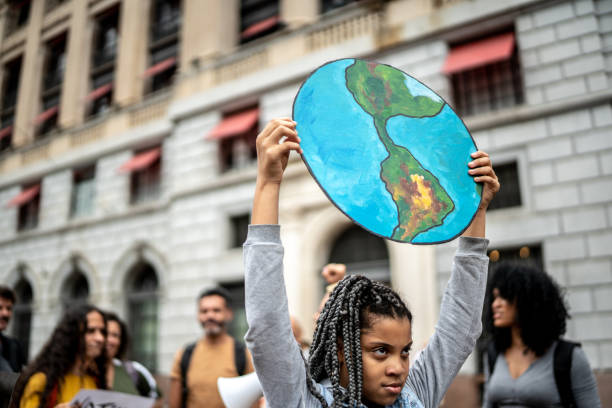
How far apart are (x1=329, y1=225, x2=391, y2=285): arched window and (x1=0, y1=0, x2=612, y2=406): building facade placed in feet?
0.12

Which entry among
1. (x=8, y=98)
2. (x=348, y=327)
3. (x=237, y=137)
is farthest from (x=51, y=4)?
(x=348, y=327)

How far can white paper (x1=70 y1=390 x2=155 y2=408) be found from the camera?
2.93 m

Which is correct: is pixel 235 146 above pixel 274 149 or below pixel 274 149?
above

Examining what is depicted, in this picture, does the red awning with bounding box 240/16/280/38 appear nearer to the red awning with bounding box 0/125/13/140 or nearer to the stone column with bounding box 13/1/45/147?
the stone column with bounding box 13/1/45/147

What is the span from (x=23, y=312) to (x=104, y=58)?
10.0 meters

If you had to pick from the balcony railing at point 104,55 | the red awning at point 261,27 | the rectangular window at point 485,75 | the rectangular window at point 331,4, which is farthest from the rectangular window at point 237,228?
the balcony railing at point 104,55

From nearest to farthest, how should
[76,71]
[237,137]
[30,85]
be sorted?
[237,137], [76,71], [30,85]

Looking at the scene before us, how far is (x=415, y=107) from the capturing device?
2.01m

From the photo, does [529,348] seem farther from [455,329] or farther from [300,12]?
[300,12]

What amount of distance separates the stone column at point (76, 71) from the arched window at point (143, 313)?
22.2 ft

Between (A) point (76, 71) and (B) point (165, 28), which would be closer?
(B) point (165, 28)

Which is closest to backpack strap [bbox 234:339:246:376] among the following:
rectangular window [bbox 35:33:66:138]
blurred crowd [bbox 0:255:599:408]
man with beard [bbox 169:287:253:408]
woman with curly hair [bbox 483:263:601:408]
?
man with beard [bbox 169:287:253:408]

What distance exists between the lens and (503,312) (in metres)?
3.22

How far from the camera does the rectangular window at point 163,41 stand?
16.6 meters
